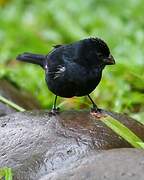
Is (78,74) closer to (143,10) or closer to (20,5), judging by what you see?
(143,10)

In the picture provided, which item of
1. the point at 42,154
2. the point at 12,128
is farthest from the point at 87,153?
the point at 12,128

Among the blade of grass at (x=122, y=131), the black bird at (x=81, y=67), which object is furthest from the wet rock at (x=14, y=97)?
the blade of grass at (x=122, y=131)

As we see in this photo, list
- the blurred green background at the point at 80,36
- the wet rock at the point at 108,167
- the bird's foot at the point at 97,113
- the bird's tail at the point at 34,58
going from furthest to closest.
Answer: the blurred green background at the point at 80,36
the bird's tail at the point at 34,58
the bird's foot at the point at 97,113
the wet rock at the point at 108,167

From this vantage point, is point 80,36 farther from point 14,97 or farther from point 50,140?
point 50,140

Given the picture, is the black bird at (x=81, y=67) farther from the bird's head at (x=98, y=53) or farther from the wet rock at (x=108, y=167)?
the wet rock at (x=108, y=167)

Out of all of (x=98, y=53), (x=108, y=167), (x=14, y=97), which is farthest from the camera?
(x=14, y=97)

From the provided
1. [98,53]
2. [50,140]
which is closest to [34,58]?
[98,53]

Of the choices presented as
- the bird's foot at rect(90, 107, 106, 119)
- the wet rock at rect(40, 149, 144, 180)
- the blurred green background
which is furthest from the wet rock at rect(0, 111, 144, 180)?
the blurred green background
